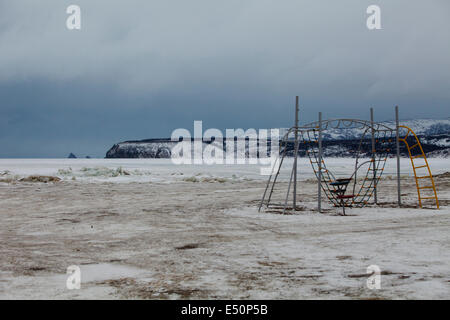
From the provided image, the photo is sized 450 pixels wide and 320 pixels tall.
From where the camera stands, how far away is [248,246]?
26.5ft

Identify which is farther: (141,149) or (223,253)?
(141,149)

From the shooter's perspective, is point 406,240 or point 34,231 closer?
point 406,240

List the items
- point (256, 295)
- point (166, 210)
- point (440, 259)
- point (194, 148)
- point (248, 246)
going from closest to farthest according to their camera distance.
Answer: point (256, 295) → point (440, 259) → point (248, 246) → point (166, 210) → point (194, 148)

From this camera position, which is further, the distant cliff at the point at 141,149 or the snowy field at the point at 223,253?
the distant cliff at the point at 141,149

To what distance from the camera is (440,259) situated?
661 cm

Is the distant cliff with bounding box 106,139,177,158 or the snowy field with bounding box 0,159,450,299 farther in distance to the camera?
the distant cliff with bounding box 106,139,177,158

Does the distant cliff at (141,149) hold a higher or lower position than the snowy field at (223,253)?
higher

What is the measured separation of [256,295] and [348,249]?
333 centimetres

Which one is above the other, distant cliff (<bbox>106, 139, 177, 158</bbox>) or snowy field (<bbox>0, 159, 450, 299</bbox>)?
distant cliff (<bbox>106, 139, 177, 158</bbox>)
